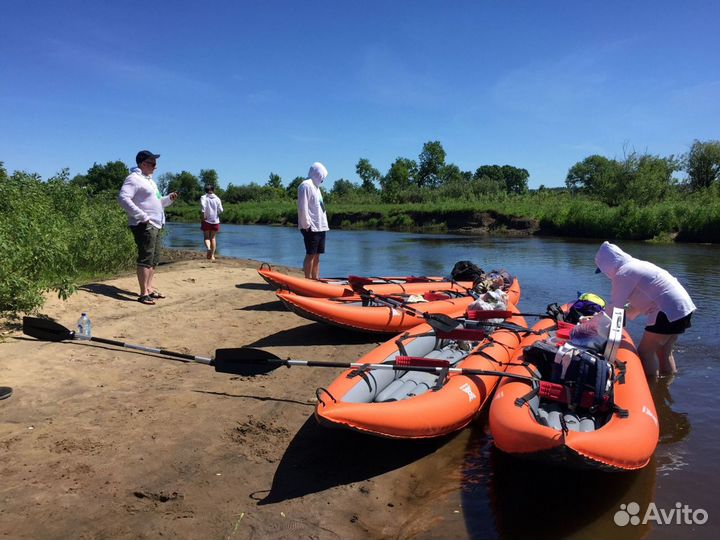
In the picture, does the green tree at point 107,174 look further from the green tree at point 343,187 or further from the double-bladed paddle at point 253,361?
the double-bladed paddle at point 253,361

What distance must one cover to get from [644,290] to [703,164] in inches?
1173

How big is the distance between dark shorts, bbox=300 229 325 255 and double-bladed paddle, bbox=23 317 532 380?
11.7 ft

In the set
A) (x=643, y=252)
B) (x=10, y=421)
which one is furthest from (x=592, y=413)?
(x=643, y=252)

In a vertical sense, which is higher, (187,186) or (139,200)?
(187,186)

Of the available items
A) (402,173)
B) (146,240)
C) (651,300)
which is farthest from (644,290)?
(402,173)

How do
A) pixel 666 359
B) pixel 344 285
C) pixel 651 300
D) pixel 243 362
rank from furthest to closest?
pixel 344 285
pixel 666 359
pixel 651 300
pixel 243 362

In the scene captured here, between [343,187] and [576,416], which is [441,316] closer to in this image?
[576,416]

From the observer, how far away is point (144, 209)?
641 centimetres

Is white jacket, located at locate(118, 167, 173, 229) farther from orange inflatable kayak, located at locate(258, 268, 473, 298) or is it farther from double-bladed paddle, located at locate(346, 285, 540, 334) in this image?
double-bladed paddle, located at locate(346, 285, 540, 334)

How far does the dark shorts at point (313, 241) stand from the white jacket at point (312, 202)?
0.27ft

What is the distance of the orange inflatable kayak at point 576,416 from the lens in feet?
9.57

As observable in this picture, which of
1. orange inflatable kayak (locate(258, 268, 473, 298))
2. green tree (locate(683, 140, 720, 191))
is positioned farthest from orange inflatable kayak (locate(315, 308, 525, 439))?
green tree (locate(683, 140, 720, 191))

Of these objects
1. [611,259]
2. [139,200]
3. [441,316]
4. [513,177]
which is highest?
[513,177]

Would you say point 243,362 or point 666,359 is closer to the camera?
point 243,362
